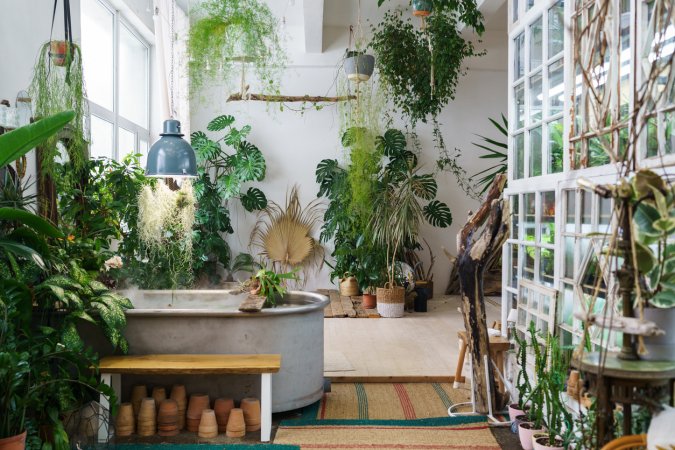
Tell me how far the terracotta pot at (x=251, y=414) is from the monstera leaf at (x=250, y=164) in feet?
17.8

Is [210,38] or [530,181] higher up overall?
[210,38]

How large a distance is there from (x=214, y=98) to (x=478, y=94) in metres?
3.79

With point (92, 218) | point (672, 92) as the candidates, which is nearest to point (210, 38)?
point (92, 218)

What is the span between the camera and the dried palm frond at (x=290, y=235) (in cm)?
977

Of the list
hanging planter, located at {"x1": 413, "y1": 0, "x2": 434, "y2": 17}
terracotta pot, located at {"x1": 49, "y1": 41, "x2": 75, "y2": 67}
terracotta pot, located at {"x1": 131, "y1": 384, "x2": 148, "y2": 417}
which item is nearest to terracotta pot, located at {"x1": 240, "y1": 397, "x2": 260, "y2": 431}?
terracotta pot, located at {"x1": 131, "y1": 384, "x2": 148, "y2": 417}

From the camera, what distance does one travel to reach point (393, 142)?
9.47 metres

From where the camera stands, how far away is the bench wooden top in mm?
4047

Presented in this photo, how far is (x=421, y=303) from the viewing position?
8586 mm

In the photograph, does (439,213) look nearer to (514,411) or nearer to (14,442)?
(514,411)

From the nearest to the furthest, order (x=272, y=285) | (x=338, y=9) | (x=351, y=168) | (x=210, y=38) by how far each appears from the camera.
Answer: (x=272, y=285)
(x=210, y=38)
(x=351, y=168)
(x=338, y=9)

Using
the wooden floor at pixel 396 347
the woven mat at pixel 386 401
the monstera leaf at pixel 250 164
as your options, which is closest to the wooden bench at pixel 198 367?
the woven mat at pixel 386 401

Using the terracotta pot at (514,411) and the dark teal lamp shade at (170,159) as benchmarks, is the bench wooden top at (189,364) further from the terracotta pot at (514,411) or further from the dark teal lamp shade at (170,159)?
the terracotta pot at (514,411)

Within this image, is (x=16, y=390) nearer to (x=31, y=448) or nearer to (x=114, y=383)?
(x=31, y=448)

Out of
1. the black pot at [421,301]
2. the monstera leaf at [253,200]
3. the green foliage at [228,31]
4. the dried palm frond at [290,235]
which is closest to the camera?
the green foliage at [228,31]
